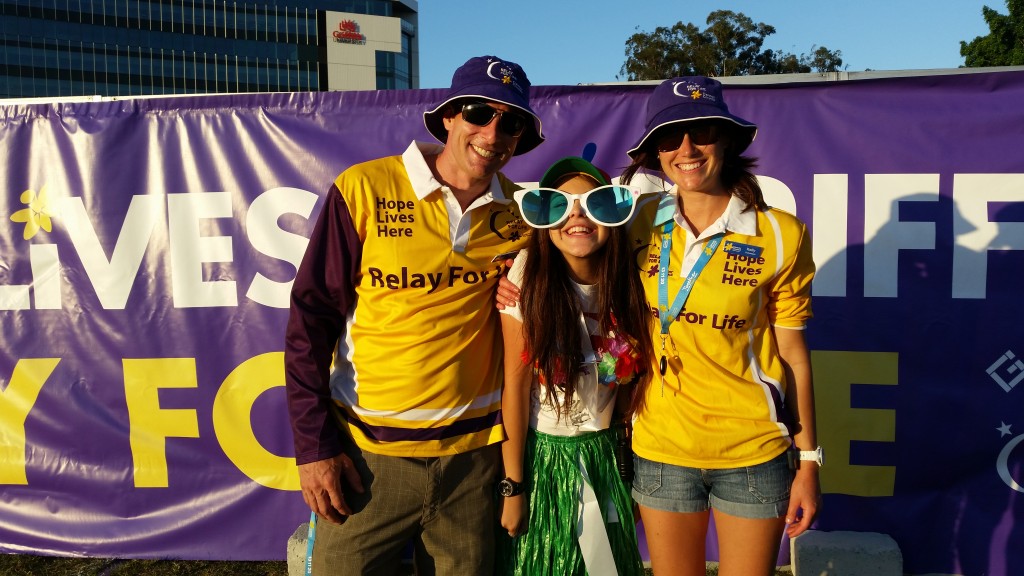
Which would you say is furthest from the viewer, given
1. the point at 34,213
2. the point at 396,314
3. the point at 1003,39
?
the point at 1003,39

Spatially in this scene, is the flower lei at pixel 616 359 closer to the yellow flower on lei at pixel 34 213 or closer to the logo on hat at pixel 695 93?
the logo on hat at pixel 695 93

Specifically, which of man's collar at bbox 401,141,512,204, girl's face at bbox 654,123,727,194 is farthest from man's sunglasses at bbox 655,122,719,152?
man's collar at bbox 401,141,512,204

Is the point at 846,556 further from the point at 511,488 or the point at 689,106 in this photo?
the point at 689,106

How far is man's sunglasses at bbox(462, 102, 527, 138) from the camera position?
196 cm

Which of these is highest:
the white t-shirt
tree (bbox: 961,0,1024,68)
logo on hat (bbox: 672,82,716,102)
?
tree (bbox: 961,0,1024,68)

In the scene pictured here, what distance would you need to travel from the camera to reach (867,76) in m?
3.19

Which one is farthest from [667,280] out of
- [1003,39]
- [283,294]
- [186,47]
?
[186,47]

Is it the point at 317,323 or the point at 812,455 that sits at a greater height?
the point at 317,323

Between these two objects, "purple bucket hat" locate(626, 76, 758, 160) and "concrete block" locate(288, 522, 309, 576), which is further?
"concrete block" locate(288, 522, 309, 576)

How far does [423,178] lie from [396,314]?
1.34 ft

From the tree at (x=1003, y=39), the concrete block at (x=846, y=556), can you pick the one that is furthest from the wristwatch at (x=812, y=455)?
the tree at (x=1003, y=39)

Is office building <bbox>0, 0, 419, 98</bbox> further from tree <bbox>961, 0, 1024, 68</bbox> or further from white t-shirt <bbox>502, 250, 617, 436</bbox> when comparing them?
white t-shirt <bbox>502, 250, 617, 436</bbox>

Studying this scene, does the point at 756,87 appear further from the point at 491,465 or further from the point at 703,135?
the point at 491,465

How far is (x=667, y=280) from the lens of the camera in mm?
1916
